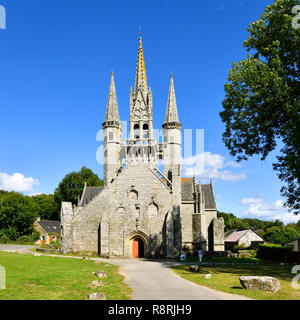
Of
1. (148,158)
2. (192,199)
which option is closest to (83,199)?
(148,158)

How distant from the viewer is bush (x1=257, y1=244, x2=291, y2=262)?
100 feet

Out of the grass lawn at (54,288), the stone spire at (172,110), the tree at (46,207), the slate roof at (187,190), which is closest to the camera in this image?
the grass lawn at (54,288)

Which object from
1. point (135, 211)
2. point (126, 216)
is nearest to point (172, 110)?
point (135, 211)

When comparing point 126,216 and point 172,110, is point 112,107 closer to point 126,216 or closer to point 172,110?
point 172,110

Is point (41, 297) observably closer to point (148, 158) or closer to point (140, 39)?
point (148, 158)

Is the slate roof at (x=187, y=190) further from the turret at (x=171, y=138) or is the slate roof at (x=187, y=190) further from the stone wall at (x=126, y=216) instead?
the stone wall at (x=126, y=216)

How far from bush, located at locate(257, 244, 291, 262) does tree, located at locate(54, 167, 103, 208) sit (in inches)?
1674

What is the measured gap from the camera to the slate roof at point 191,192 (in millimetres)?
41750

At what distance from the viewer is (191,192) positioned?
42.2 meters

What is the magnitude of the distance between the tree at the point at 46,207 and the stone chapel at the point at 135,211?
1715 inches

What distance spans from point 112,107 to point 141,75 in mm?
8695

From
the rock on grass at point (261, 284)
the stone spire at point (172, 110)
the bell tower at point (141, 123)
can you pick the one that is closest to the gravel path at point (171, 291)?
the rock on grass at point (261, 284)

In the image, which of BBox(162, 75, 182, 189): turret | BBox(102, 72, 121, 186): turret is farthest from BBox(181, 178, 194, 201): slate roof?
BBox(102, 72, 121, 186): turret
